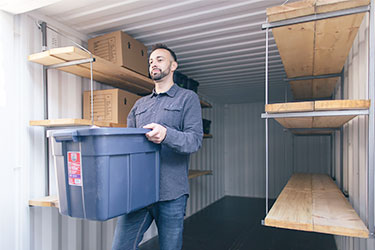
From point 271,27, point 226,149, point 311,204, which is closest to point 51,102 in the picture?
point 271,27

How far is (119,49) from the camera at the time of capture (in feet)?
8.93

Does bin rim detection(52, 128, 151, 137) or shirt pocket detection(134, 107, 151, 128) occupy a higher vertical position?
shirt pocket detection(134, 107, 151, 128)

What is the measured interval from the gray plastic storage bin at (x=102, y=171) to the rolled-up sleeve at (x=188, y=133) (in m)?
0.14

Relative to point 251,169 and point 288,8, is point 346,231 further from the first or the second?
point 251,169

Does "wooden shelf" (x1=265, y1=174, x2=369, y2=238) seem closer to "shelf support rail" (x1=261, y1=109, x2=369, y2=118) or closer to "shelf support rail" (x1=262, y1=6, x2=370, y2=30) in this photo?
"shelf support rail" (x1=261, y1=109, x2=369, y2=118)

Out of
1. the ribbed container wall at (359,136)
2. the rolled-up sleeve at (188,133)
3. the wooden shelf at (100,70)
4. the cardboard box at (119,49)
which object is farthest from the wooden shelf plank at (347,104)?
the cardboard box at (119,49)

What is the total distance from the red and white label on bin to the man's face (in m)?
0.78

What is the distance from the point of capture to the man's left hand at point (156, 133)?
1.40 m

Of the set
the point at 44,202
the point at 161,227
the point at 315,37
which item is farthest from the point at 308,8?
the point at 44,202

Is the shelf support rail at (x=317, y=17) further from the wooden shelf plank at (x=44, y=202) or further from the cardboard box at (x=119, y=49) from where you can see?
the wooden shelf plank at (x=44, y=202)

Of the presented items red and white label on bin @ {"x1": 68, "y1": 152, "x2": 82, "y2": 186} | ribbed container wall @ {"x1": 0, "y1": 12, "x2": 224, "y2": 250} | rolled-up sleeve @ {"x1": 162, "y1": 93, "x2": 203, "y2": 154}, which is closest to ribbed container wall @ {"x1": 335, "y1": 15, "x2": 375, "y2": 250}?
rolled-up sleeve @ {"x1": 162, "y1": 93, "x2": 203, "y2": 154}

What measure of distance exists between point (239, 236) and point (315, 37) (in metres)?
3.37

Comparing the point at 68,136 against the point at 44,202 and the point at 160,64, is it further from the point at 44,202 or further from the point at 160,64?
the point at 44,202

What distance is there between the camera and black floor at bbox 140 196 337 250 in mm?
3795
